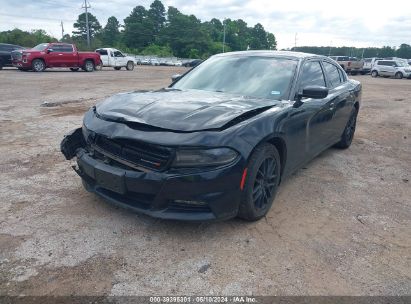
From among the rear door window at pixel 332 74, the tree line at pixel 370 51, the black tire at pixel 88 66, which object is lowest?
the black tire at pixel 88 66

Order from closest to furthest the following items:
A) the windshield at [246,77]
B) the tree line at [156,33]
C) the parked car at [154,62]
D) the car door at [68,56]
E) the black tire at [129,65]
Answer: the windshield at [246,77] → the car door at [68,56] → the black tire at [129,65] → the parked car at [154,62] → the tree line at [156,33]

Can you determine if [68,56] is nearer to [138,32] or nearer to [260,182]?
[260,182]

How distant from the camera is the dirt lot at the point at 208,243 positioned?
239cm

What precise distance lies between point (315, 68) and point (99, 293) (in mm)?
3755

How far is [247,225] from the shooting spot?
3176 mm

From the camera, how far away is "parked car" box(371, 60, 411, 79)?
29.8 metres

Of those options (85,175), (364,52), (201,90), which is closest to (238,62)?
(201,90)

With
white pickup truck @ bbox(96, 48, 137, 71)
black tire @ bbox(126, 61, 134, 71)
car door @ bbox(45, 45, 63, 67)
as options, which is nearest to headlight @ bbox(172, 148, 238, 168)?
car door @ bbox(45, 45, 63, 67)

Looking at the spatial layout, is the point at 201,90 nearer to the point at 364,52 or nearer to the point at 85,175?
the point at 85,175

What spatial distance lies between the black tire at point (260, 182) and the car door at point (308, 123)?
1.13 ft

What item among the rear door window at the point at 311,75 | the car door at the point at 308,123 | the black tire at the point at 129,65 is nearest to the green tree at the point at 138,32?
the black tire at the point at 129,65

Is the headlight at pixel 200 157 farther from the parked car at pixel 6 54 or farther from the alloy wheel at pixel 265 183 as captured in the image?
the parked car at pixel 6 54

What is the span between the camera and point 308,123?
3.94 metres

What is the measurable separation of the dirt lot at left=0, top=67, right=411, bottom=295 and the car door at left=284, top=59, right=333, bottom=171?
0.44 metres
